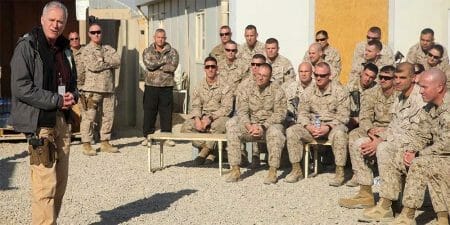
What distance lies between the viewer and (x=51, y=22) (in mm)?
4965

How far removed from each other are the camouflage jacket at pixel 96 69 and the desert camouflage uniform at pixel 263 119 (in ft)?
8.40

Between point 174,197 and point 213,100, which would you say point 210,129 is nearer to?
point 213,100

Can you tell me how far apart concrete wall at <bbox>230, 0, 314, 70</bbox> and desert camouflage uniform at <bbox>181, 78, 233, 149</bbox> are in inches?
83.9

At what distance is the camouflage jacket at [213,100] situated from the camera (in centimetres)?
902

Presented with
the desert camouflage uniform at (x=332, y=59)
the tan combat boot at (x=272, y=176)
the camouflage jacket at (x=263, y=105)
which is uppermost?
the desert camouflage uniform at (x=332, y=59)

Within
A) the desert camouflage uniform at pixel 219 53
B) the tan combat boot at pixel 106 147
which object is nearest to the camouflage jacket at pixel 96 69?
the tan combat boot at pixel 106 147

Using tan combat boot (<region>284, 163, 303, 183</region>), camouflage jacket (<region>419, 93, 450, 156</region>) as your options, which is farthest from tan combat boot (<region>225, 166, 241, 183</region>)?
camouflage jacket (<region>419, 93, 450, 156</region>)

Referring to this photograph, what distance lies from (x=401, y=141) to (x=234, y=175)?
7.57 feet

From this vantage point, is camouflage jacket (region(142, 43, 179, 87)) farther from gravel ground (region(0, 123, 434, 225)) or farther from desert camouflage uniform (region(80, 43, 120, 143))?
gravel ground (region(0, 123, 434, 225))

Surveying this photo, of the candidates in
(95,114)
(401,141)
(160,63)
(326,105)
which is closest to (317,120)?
(326,105)

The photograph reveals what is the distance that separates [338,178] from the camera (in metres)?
7.90

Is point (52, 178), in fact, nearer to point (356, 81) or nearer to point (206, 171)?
point (206, 171)

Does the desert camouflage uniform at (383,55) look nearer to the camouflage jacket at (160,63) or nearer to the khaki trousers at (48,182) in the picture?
the camouflage jacket at (160,63)

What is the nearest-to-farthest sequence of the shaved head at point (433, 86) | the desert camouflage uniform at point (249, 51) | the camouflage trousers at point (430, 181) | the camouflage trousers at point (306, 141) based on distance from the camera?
the camouflage trousers at point (430, 181)
the shaved head at point (433, 86)
the camouflage trousers at point (306, 141)
the desert camouflage uniform at point (249, 51)
